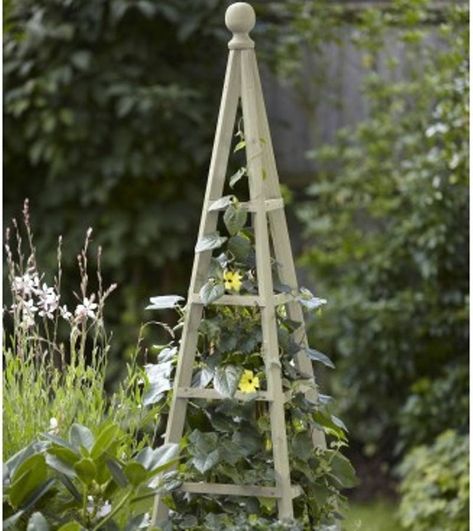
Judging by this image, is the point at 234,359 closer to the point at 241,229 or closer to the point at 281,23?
the point at 241,229

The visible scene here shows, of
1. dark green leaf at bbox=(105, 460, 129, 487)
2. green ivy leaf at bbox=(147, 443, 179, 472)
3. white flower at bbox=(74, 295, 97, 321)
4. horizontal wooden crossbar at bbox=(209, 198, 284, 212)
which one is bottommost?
dark green leaf at bbox=(105, 460, 129, 487)

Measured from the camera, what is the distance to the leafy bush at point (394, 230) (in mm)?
4723

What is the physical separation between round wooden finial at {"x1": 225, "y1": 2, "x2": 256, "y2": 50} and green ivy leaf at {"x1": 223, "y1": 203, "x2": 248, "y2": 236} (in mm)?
331

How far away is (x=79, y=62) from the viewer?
4.90m

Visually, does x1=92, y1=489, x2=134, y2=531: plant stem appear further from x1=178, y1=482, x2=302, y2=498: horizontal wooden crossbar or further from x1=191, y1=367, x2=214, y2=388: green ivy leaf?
x1=191, y1=367, x2=214, y2=388: green ivy leaf

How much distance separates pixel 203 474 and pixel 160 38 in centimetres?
329

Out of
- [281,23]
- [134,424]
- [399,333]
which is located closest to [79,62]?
[281,23]

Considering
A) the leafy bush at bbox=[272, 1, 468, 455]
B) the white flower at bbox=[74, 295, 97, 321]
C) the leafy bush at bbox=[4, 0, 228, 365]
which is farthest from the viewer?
the leafy bush at bbox=[4, 0, 228, 365]

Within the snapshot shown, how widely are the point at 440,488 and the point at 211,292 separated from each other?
2286 millimetres

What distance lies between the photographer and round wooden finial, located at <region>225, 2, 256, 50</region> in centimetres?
225

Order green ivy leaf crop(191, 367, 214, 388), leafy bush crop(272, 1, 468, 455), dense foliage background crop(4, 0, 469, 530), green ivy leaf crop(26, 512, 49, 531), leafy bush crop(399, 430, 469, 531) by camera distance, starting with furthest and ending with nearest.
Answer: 1. dense foliage background crop(4, 0, 469, 530)
2. leafy bush crop(272, 1, 468, 455)
3. leafy bush crop(399, 430, 469, 531)
4. green ivy leaf crop(191, 367, 214, 388)
5. green ivy leaf crop(26, 512, 49, 531)

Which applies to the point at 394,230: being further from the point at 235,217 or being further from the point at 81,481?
the point at 81,481

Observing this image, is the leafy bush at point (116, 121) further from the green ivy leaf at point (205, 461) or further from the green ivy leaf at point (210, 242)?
the green ivy leaf at point (205, 461)

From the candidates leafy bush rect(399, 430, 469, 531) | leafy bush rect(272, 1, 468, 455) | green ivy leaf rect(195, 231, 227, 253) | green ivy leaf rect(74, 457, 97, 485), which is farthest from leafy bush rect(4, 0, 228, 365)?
green ivy leaf rect(74, 457, 97, 485)
